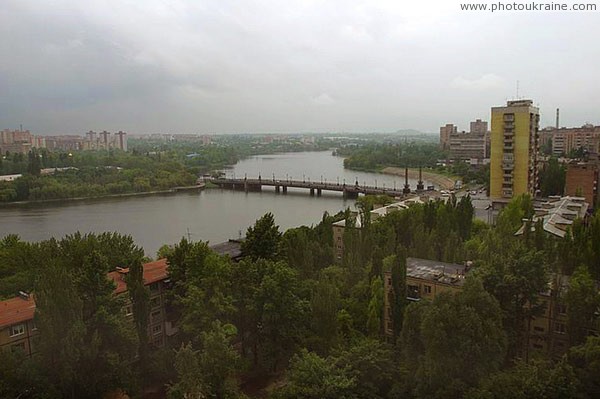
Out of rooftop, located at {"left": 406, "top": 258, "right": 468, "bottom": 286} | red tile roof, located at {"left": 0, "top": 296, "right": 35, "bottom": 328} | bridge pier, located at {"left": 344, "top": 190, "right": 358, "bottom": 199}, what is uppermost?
rooftop, located at {"left": 406, "top": 258, "right": 468, "bottom": 286}

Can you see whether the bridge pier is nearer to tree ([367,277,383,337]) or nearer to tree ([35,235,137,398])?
tree ([367,277,383,337])

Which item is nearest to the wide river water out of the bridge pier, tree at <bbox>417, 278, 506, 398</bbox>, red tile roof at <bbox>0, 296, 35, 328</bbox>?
the bridge pier

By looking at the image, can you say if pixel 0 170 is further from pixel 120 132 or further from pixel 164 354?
pixel 120 132

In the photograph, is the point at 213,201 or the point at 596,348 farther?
the point at 213,201

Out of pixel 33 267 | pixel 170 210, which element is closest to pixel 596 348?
pixel 33 267

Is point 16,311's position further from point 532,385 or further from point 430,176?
point 430,176

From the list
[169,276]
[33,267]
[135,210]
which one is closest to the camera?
[169,276]
